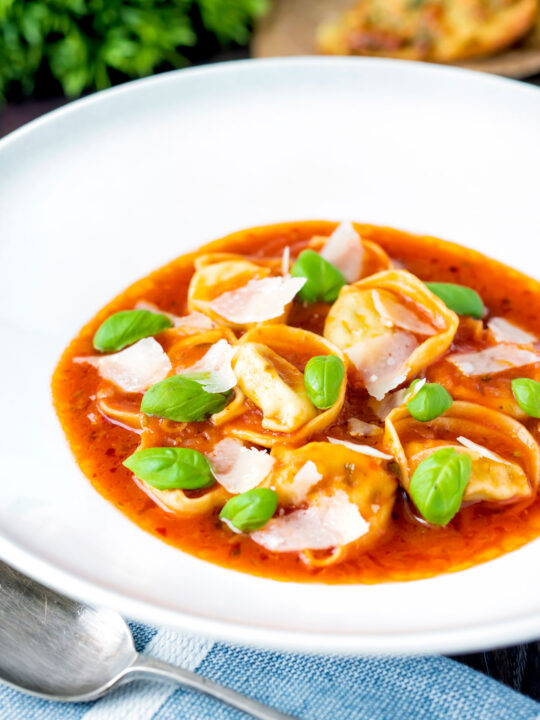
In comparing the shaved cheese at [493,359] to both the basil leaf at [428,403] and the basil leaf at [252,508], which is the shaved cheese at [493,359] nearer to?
the basil leaf at [428,403]

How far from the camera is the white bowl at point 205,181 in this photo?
4.37 metres

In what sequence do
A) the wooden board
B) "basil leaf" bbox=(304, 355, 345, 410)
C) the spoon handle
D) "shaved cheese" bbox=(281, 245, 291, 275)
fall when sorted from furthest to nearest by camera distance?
1. the wooden board
2. "shaved cheese" bbox=(281, 245, 291, 275)
3. "basil leaf" bbox=(304, 355, 345, 410)
4. the spoon handle

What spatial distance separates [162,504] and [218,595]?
0.58 metres

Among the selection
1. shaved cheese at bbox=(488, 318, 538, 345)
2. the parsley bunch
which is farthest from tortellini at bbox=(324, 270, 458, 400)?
the parsley bunch

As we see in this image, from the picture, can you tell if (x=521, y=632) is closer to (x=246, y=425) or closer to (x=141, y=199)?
(x=246, y=425)

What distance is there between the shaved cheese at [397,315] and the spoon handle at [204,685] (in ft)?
6.74

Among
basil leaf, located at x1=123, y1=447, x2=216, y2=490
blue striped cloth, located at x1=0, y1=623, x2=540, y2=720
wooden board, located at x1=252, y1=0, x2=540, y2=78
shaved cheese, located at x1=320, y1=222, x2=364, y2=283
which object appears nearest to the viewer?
blue striped cloth, located at x1=0, y1=623, x2=540, y2=720

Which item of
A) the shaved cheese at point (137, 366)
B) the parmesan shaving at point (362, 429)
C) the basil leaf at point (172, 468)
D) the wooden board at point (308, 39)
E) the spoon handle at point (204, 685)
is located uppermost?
the wooden board at point (308, 39)

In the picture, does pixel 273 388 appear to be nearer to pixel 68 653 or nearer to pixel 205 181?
pixel 68 653

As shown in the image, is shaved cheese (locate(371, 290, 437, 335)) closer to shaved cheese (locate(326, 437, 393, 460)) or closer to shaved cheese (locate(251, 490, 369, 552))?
shaved cheese (locate(326, 437, 393, 460))

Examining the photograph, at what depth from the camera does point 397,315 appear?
465 cm

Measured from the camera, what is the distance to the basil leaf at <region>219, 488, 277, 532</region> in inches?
141

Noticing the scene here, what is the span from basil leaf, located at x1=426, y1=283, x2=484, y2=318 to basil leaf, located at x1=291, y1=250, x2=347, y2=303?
0.50 meters

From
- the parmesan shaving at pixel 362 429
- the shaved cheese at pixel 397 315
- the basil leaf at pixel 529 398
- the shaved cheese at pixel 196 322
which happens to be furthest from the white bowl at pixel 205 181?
the basil leaf at pixel 529 398
